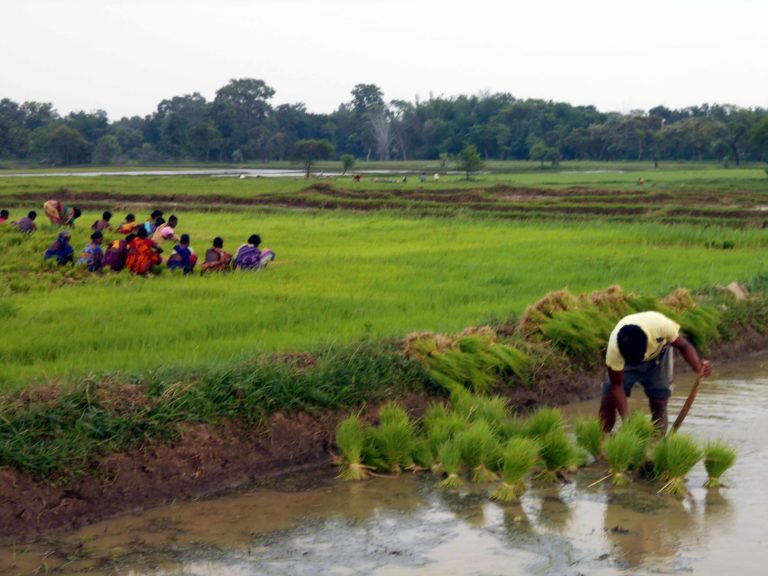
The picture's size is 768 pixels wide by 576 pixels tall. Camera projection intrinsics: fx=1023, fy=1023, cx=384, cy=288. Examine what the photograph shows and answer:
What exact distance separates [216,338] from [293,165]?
2481 inches

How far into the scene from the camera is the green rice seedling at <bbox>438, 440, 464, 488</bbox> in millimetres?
6395

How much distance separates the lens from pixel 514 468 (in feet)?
20.0

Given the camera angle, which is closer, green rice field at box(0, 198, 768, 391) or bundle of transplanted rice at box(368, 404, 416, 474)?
bundle of transplanted rice at box(368, 404, 416, 474)

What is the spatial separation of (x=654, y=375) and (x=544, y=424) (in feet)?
2.62

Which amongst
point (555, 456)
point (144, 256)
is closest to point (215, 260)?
point (144, 256)

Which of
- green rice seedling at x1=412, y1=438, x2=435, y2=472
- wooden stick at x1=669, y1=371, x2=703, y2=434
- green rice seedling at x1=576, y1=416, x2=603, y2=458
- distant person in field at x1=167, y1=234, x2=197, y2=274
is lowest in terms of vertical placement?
green rice seedling at x1=412, y1=438, x2=435, y2=472

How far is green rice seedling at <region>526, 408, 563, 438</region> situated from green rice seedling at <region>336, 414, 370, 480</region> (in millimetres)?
1141

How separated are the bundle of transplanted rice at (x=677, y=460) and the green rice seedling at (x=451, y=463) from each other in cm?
124

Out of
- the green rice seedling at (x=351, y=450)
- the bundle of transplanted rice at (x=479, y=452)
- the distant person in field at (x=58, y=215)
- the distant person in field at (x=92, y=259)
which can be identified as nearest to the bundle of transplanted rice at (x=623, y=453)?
the bundle of transplanted rice at (x=479, y=452)

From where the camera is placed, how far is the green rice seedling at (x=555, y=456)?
21.3ft

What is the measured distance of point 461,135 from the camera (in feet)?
256

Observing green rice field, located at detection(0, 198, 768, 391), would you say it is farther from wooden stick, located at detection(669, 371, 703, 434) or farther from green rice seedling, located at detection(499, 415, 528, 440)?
wooden stick, located at detection(669, 371, 703, 434)

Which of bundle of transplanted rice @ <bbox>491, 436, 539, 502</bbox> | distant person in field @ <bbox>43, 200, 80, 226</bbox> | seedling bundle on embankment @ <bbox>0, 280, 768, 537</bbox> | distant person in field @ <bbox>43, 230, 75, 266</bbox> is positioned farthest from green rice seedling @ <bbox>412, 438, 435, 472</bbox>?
distant person in field @ <bbox>43, 200, 80, 226</bbox>

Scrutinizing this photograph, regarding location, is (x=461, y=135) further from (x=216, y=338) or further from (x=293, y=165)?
(x=216, y=338)
